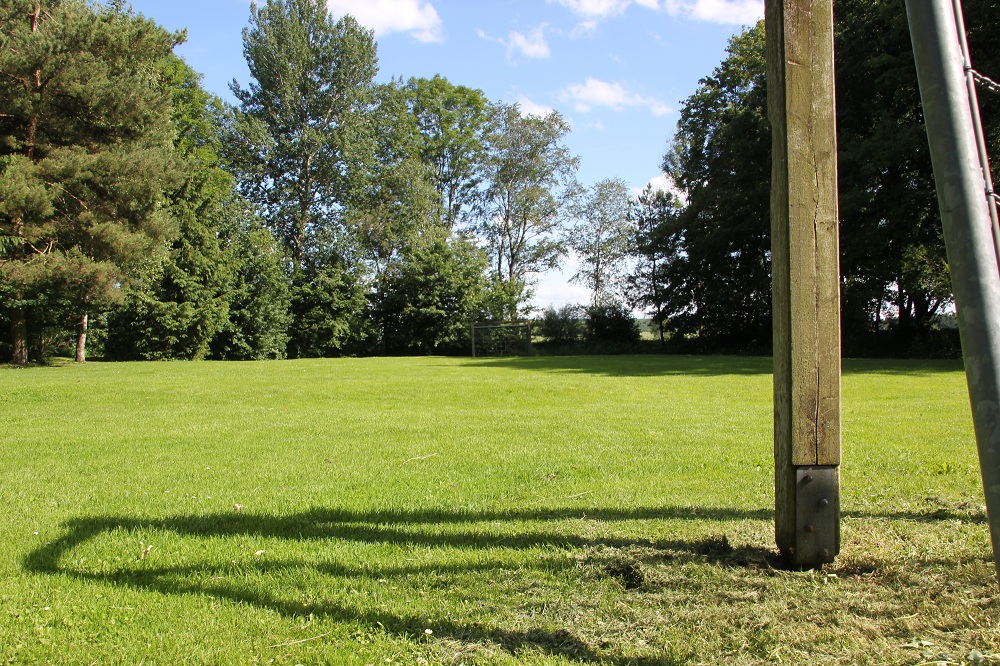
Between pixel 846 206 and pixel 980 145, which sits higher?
pixel 846 206

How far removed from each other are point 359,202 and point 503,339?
45.4 feet

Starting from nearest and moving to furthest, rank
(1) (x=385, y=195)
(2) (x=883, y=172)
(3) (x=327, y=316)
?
1. (2) (x=883, y=172)
2. (3) (x=327, y=316)
3. (1) (x=385, y=195)

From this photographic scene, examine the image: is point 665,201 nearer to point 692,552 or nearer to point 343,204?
point 343,204

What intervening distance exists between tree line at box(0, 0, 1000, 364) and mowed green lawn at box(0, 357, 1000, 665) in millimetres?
18570

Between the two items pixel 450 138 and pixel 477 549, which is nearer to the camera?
pixel 477 549

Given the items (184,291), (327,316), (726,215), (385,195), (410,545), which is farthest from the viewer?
(385,195)

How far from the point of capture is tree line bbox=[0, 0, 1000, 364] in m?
22.9

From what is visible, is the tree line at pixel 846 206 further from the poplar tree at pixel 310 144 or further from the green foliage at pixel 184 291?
the green foliage at pixel 184 291

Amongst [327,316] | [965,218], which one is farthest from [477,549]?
[327,316]

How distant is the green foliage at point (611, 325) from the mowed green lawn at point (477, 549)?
29836 mm

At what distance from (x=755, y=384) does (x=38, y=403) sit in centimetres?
1430

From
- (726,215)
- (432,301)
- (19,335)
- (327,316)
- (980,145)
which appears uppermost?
(726,215)

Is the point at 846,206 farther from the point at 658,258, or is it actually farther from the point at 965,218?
the point at 965,218

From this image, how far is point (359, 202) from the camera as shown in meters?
42.5
